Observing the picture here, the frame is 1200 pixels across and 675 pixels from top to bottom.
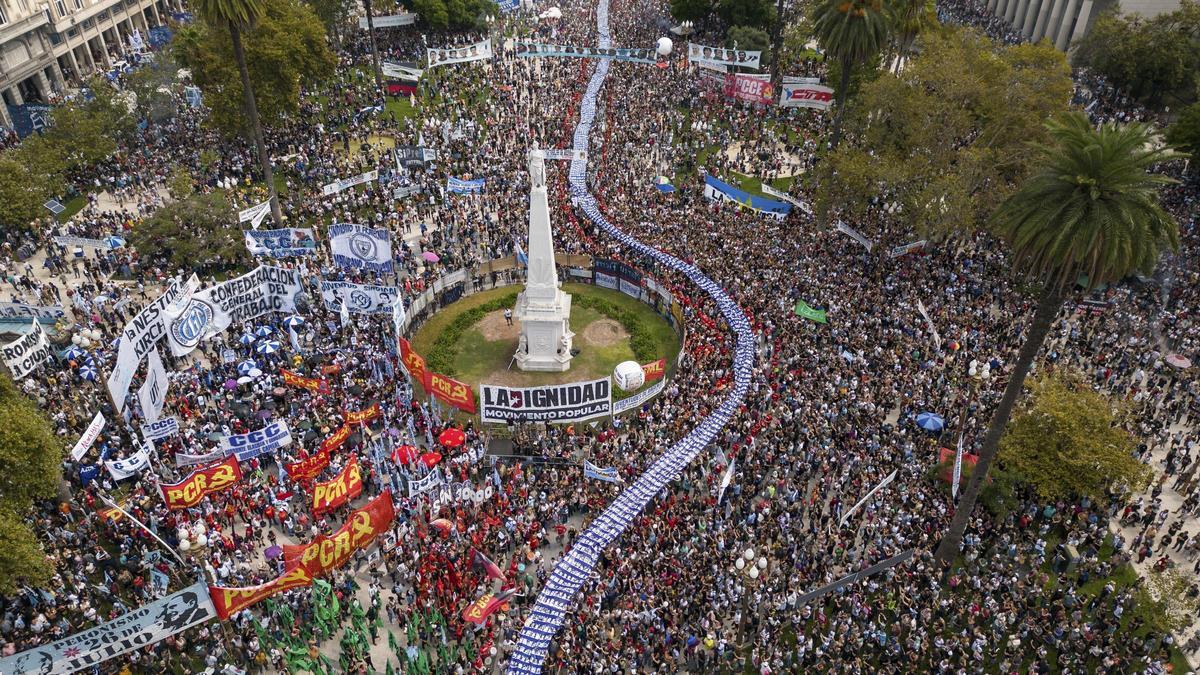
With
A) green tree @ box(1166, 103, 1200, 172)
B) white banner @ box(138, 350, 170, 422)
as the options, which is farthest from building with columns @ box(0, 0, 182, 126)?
green tree @ box(1166, 103, 1200, 172)

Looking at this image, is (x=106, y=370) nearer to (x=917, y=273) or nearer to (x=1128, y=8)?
(x=917, y=273)

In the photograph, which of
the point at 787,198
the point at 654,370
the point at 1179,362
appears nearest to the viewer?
the point at 654,370

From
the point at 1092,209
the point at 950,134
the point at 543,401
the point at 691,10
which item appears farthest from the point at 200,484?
the point at 691,10

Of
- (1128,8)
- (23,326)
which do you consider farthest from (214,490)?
(1128,8)

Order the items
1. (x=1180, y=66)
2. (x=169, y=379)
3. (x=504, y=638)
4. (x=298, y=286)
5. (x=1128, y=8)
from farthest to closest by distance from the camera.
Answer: (x=1128, y=8) < (x=1180, y=66) < (x=298, y=286) < (x=169, y=379) < (x=504, y=638)

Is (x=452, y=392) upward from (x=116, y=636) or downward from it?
upward

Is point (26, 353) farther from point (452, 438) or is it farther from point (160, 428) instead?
point (452, 438)

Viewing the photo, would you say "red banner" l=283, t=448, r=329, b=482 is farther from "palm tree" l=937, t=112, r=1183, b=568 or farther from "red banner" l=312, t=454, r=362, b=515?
"palm tree" l=937, t=112, r=1183, b=568

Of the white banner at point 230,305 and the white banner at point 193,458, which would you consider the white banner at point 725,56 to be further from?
the white banner at point 193,458
